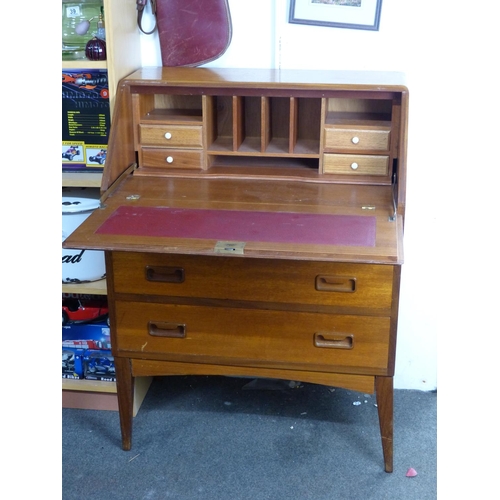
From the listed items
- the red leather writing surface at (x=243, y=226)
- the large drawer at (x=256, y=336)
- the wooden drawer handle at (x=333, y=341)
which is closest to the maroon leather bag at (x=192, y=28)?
the red leather writing surface at (x=243, y=226)

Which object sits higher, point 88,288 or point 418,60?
point 418,60

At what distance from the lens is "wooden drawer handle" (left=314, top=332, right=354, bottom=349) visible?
2.01 m

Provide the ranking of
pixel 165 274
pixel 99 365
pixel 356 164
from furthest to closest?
pixel 99 365
pixel 356 164
pixel 165 274

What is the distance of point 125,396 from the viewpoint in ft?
7.39

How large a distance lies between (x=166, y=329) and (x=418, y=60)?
4.04 feet

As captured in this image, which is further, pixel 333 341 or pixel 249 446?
pixel 249 446

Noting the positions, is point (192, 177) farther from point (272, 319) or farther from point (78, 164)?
point (272, 319)

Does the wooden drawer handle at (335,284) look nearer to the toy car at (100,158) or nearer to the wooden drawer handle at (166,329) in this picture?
the wooden drawer handle at (166,329)

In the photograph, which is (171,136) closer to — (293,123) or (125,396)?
(293,123)

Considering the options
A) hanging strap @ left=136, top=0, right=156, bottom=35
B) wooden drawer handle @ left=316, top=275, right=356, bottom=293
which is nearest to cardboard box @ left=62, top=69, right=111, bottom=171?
hanging strap @ left=136, top=0, right=156, bottom=35

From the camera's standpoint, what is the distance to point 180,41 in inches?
94.9

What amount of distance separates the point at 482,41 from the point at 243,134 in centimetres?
84

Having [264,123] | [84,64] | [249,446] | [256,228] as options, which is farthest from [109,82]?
[249,446]

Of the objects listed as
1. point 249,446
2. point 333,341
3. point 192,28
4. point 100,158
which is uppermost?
point 192,28
